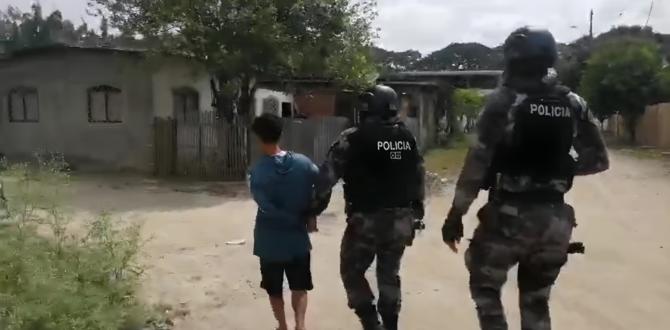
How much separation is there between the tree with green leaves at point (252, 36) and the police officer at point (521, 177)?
33.6 ft

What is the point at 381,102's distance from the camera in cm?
396

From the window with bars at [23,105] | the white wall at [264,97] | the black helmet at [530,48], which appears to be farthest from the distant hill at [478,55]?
the black helmet at [530,48]

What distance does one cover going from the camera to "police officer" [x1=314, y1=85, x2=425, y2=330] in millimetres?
3920

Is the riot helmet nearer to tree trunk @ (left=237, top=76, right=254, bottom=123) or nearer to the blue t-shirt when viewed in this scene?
the blue t-shirt

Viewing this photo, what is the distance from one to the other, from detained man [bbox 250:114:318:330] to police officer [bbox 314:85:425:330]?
110 mm

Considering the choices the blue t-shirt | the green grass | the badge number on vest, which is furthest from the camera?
the green grass

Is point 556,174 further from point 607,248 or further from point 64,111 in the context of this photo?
point 64,111

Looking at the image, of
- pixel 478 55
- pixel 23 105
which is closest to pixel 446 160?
pixel 23 105

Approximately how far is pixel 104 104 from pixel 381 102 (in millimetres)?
13947

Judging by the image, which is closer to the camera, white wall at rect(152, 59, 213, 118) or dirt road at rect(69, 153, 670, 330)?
dirt road at rect(69, 153, 670, 330)

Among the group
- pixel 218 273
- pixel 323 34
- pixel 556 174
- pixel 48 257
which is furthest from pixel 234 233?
pixel 323 34

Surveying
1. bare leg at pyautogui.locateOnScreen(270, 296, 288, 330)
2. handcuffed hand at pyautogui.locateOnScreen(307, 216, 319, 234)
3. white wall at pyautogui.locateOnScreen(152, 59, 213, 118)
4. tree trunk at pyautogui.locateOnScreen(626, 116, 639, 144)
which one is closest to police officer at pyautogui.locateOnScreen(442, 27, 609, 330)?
handcuffed hand at pyautogui.locateOnScreen(307, 216, 319, 234)

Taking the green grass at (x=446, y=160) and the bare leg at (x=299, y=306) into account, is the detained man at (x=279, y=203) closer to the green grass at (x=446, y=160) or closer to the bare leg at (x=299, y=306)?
the bare leg at (x=299, y=306)

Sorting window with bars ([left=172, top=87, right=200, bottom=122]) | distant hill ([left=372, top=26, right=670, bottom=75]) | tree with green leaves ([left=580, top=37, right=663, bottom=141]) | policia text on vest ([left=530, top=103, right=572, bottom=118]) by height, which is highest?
distant hill ([left=372, top=26, right=670, bottom=75])
